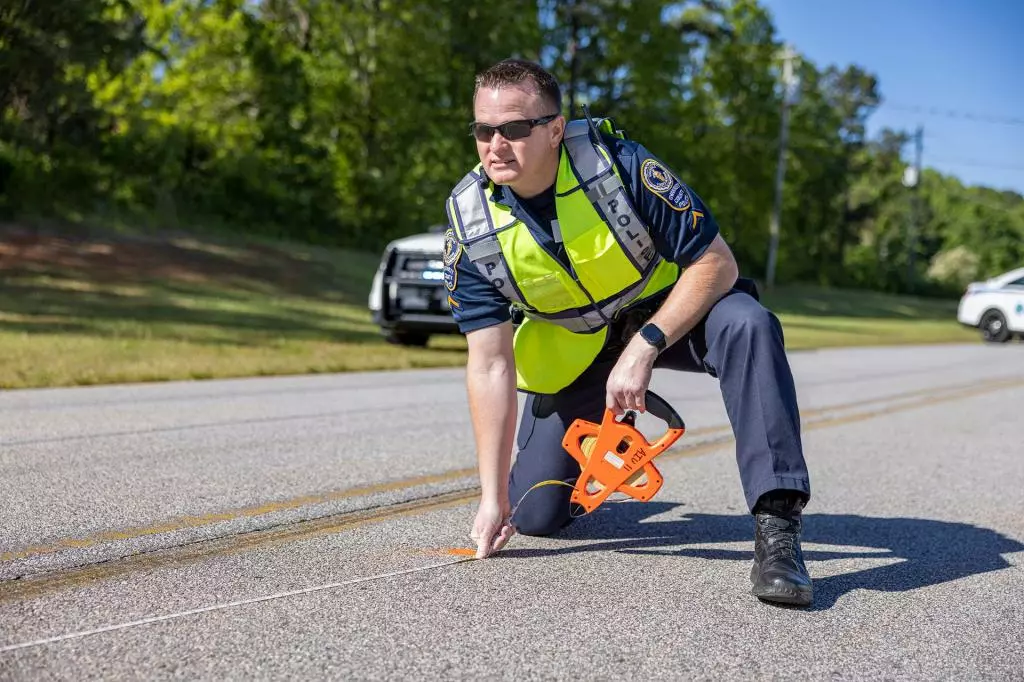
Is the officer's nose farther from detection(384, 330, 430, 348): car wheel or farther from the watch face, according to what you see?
detection(384, 330, 430, 348): car wheel

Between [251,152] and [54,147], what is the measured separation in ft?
24.6

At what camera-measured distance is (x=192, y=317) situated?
18.3 meters

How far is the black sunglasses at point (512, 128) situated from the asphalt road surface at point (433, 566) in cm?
143

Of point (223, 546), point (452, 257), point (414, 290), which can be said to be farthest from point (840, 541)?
point (414, 290)

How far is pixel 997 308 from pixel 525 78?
2445 centimetres

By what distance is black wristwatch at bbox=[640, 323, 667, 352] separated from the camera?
3.93 meters

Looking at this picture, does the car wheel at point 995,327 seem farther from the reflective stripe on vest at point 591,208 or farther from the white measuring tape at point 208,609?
the white measuring tape at point 208,609

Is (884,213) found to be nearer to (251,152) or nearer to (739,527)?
(251,152)

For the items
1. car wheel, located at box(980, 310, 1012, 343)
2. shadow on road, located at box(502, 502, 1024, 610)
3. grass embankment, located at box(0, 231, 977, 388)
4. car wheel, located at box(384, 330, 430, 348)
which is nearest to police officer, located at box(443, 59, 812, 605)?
shadow on road, located at box(502, 502, 1024, 610)

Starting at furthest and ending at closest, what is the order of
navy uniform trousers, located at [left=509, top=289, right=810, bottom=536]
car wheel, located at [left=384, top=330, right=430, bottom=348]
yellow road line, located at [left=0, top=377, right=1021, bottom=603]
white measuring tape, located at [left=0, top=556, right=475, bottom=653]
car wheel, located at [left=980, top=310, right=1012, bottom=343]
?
car wheel, located at [left=980, top=310, right=1012, bottom=343]
car wheel, located at [left=384, top=330, right=430, bottom=348]
navy uniform trousers, located at [left=509, top=289, right=810, bottom=536]
yellow road line, located at [left=0, top=377, right=1021, bottom=603]
white measuring tape, located at [left=0, top=556, right=475, bottom=653]

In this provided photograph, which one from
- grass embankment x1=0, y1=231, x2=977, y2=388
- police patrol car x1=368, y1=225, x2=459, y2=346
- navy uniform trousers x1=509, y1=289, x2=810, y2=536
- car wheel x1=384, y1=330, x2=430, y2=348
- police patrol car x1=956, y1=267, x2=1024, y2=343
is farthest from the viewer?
police patrol car x1=956, y1=267, x2=1024, y2=343

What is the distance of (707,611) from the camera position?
361 centimetres

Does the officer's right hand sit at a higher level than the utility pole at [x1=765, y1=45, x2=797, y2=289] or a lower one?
lower

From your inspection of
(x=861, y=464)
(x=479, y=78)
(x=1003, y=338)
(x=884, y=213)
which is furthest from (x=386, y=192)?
(x=884, y=213)
